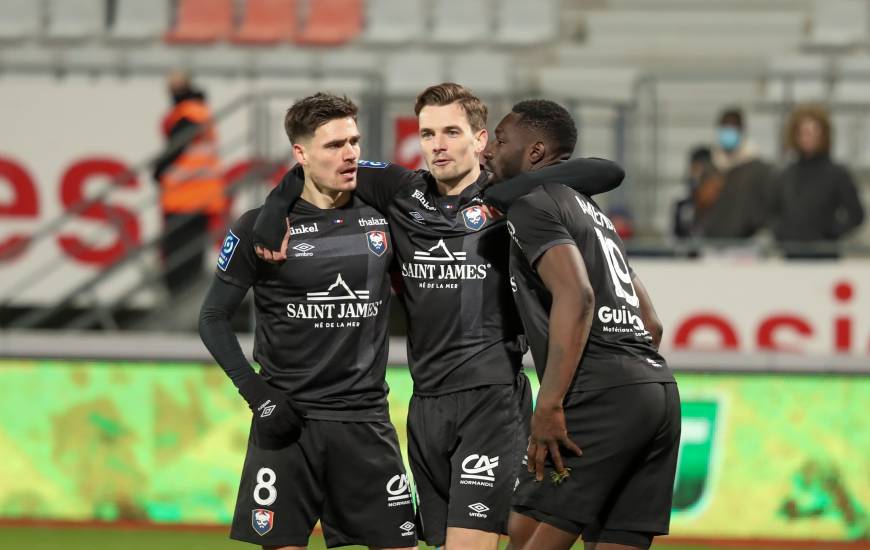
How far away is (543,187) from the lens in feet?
15.6

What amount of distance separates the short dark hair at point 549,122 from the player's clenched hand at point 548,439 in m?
0.93

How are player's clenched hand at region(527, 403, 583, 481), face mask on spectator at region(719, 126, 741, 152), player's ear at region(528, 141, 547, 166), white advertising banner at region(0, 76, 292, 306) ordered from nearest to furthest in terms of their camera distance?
player's clenched hand at region(527, 403, 583, 481) < player's ear at region(528, 141, 547, 166) < face mask on spectator at region(719, 126, 741, 152) < white advertising banner at region(0, 76, 292, 306)

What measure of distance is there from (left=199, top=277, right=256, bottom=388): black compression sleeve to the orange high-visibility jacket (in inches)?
212

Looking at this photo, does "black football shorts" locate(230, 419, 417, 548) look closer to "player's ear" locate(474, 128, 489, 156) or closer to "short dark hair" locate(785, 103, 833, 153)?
"player's ear" locate(474, 128, 489, 156)

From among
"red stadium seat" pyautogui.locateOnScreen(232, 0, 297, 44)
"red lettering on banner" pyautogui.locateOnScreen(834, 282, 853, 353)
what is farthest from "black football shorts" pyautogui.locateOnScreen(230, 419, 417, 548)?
"red stadium seat" pyautogui.locateOnScreen(232, 0, 297, 44)

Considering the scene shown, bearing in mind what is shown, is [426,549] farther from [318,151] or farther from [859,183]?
[859,183]

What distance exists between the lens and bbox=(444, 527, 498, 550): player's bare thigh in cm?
524

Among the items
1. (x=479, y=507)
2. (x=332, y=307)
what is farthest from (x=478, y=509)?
(x=332, y=307)

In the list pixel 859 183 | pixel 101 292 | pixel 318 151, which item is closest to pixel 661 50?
pixel 859 183

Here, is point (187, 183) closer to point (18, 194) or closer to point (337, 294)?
point (18, 194)

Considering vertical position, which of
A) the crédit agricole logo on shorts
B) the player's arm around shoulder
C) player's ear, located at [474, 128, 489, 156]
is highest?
player's ear, located at [474, 128, 489, 156]

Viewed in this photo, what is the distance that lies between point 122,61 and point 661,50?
544 cm

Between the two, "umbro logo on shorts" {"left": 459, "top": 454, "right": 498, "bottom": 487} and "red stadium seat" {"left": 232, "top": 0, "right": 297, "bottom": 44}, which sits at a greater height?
"red stadium seat" {"left": 232, "top": 0, "right": 297, "bottom": 44}

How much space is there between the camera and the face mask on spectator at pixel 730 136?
10977 millimetres
